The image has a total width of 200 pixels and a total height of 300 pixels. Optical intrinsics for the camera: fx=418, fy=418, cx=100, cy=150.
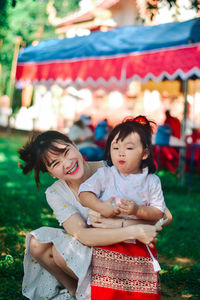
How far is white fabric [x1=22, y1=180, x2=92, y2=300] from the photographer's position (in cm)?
229

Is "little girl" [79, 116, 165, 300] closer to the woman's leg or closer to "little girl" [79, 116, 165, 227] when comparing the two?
"little girl" [79, 116, 165, 227]

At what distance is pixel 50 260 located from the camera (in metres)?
2.52

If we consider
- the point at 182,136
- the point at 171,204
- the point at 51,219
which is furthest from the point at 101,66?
the point at 51,219

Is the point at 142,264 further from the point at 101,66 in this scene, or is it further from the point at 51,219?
the point at 101,66

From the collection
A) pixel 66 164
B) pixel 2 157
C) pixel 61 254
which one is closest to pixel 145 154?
pixel 66 164

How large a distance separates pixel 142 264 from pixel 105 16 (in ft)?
62.3

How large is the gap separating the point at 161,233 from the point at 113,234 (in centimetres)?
286

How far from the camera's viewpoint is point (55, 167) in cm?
242

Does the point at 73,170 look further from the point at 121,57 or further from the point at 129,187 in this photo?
the point at 121,57

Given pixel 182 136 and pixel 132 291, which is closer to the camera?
pixel 132 291

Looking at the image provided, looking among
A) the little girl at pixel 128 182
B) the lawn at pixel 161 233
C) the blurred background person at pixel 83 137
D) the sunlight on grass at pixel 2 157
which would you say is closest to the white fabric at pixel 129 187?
the little girl at pixel 128 182

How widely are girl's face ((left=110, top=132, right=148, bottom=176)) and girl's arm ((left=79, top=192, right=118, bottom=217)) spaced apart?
0.21 meters

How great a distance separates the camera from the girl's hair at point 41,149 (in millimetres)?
2436

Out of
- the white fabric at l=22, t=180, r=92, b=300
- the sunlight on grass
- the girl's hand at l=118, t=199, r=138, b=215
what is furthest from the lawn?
the sunlight on grass
